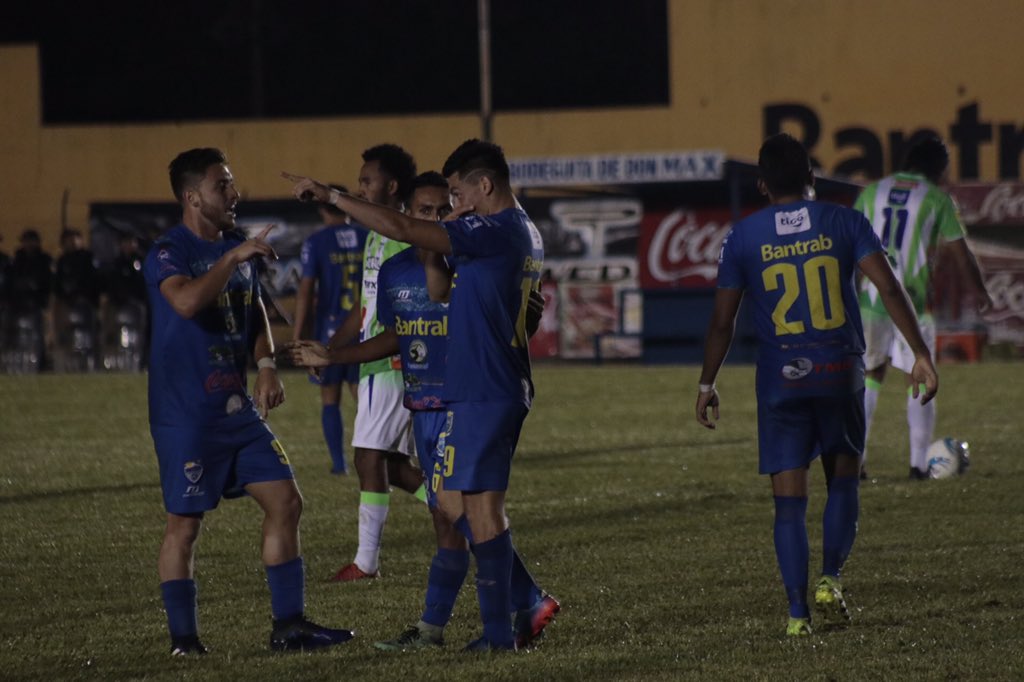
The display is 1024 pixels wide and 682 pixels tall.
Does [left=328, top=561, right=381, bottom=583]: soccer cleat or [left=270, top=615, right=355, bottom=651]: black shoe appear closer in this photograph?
[left=270, top=615, right=355, bottom=651]: black shoe

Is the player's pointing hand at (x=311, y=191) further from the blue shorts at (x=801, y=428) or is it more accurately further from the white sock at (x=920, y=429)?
the white sock at (x=920, y=429)

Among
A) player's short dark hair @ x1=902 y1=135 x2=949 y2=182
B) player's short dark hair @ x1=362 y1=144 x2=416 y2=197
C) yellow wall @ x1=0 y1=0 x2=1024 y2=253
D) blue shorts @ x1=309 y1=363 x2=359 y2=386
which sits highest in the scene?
yellow wall @ x1=0 y1=0 x2=1024 y2=253

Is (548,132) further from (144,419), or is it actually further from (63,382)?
(144,419)

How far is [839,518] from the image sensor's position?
6906 mm

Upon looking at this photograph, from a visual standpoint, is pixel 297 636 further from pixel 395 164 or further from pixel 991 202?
pixel 991 202

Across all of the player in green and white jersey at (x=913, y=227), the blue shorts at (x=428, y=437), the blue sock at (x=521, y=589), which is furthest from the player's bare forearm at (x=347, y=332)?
the player in green and white jersey at (x=913, y=227)

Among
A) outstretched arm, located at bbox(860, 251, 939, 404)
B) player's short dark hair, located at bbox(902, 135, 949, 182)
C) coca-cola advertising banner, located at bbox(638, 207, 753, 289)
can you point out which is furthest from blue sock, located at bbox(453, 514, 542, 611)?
coca-cola advertising banner, located at bbox(638, 207, 753, 289)

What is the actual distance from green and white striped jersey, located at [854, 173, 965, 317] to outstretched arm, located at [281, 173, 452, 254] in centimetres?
592

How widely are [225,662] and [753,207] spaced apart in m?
24.5

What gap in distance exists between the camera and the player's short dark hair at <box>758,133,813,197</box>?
6.70 metres

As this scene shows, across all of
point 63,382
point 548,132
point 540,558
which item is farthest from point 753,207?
point 540,558

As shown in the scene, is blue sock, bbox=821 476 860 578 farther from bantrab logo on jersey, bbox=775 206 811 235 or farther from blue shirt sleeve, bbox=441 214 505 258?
blue shirt sleeve, bbox=441 214 505 258

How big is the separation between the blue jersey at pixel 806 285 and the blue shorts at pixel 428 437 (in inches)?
49.4

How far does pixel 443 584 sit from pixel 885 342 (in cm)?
571
